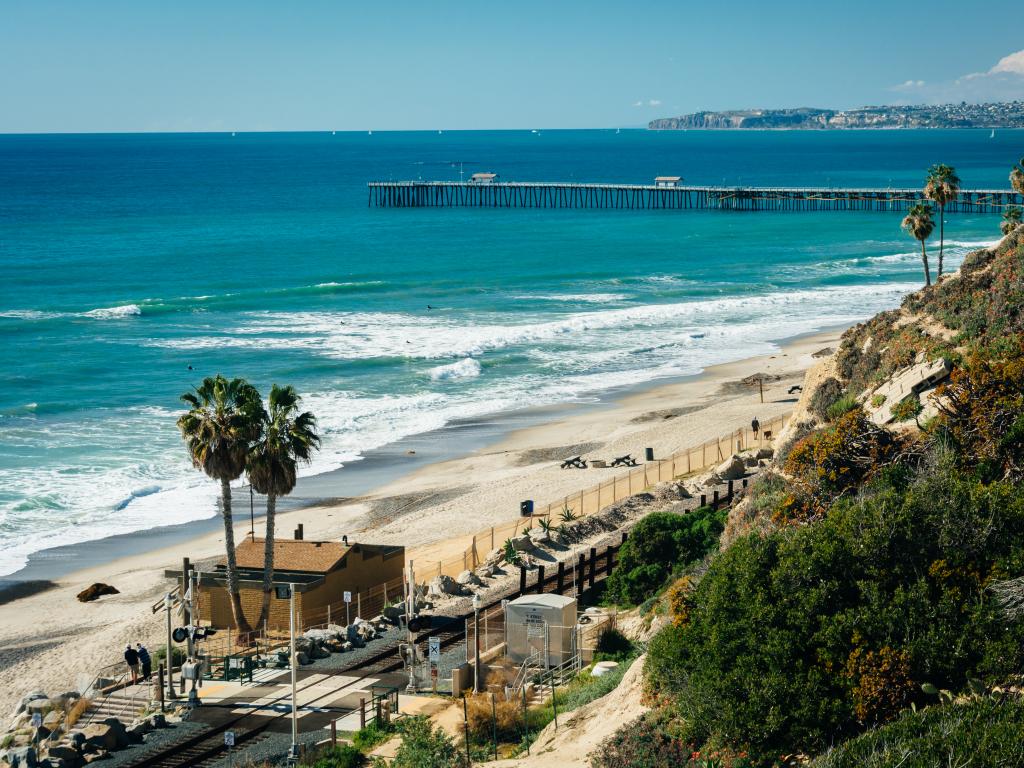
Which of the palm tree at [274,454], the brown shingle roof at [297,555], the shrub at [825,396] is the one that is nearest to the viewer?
the shrub at [825,396]

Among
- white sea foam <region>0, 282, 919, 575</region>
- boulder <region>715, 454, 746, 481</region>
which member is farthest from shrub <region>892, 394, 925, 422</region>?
white sea foam <region>0, 282, 919, 575</region>

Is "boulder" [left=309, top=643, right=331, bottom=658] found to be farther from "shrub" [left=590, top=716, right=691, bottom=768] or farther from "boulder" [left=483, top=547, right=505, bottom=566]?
"shrub" [left=590, top=716, right=691, bottom=768]

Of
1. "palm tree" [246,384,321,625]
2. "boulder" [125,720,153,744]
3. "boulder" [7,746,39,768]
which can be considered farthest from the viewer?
"palm tree" [246,384,321,625]

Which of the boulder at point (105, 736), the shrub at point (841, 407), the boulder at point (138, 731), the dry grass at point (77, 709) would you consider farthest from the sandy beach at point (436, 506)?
the shrub at point (841, 407)

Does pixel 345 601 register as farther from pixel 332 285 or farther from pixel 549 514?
pixel 332 285

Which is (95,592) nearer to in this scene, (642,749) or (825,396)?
(825,396)

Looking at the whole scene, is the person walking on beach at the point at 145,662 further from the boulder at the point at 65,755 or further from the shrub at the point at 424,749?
the shrub at the point at 424,749

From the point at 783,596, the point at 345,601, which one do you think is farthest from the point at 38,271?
the point at 783,596
